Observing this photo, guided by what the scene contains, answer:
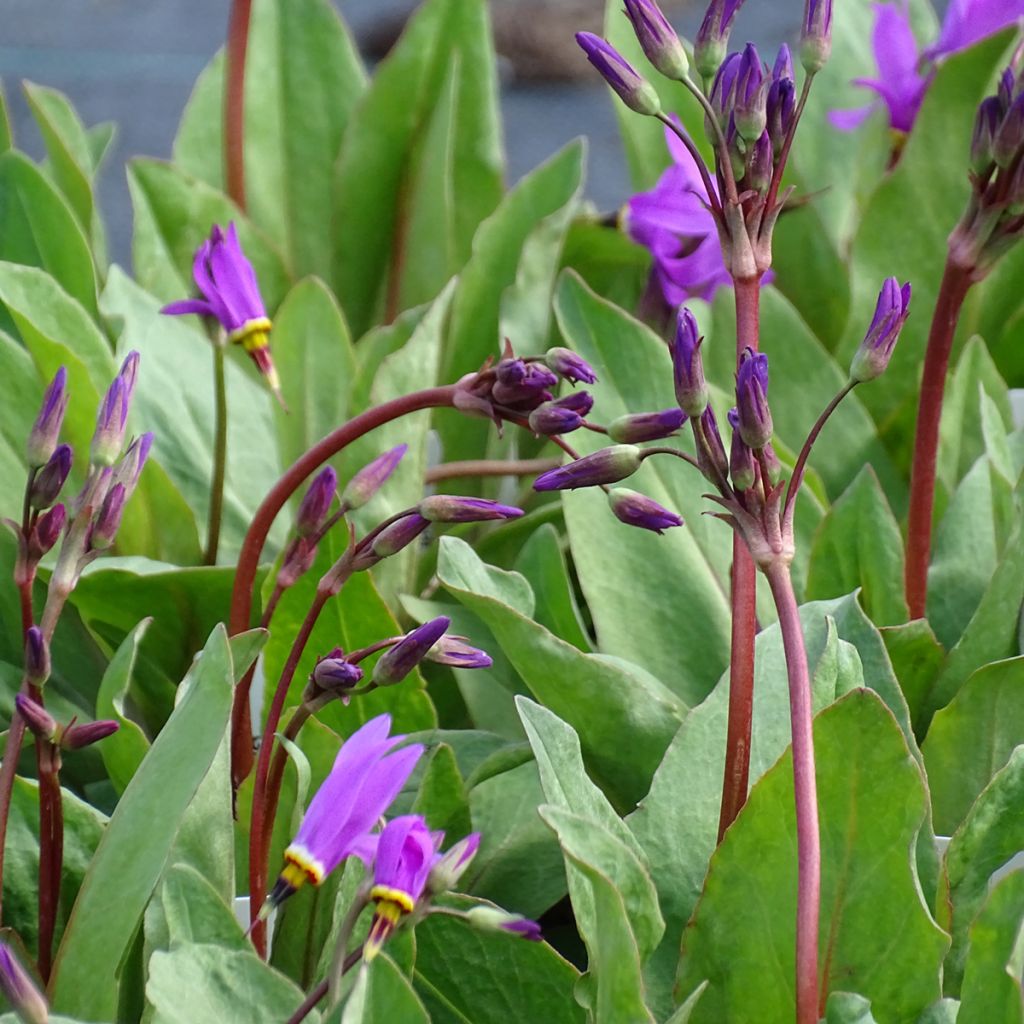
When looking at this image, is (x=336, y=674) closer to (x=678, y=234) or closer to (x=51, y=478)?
(x=51, y=478)

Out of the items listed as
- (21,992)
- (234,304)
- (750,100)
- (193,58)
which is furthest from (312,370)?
(193,58)

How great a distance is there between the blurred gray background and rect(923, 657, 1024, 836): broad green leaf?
14.7 ft

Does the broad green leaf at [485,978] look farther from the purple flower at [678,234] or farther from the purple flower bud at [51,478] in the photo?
the purple flower at [678,234]

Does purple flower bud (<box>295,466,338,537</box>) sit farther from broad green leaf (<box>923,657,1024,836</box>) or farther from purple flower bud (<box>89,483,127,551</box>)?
broad green leaf (<box>923,657,1024,836</box>)

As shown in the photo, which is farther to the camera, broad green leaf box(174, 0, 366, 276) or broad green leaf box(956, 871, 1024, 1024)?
broad green leaf box(174, 0, 366, 276)

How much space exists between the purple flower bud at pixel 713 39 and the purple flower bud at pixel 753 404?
162mm

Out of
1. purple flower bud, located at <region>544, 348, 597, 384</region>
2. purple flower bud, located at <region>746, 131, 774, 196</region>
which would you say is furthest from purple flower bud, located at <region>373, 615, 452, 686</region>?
purple flower bud, located at <region>746, 131, 774, 196</region>

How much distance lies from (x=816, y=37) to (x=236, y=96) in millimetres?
624

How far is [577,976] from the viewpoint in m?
0.63

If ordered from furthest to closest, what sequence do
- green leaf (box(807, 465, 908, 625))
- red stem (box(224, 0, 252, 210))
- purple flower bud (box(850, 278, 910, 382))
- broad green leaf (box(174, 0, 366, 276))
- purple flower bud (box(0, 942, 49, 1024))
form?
broad green leaf (box(174, 0, 366, 276))
red stem (box(224, 0, 252, 210))
green leaf (box(807, 465, 908, 625))
purple flower bud (box(850, 278, 910, 382))
purple flower bud (box(0, 942, 49, 1024))

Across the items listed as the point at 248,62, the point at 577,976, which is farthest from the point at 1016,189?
the point at 248,62

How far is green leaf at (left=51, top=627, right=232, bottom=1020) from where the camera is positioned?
0.57m

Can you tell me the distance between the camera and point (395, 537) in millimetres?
669

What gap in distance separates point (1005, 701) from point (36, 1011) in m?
0.46
